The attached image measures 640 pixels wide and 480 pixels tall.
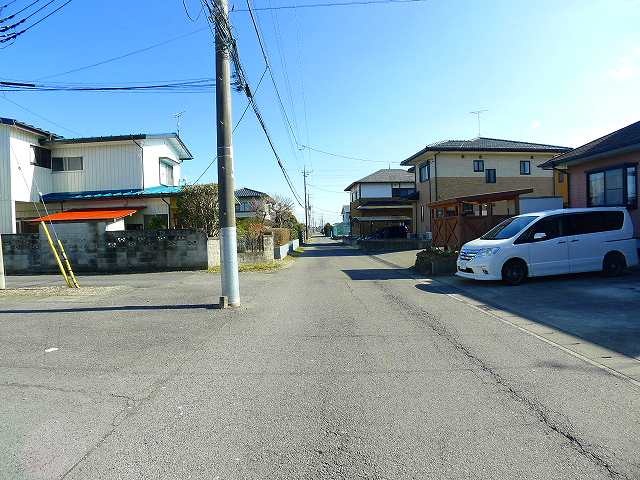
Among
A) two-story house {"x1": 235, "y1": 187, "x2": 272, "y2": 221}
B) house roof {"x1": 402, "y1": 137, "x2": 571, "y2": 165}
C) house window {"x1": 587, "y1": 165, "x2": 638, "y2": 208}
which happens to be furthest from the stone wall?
two-story house {"x1": 235, "y1": 187, "x2": 272, "y2": 221}

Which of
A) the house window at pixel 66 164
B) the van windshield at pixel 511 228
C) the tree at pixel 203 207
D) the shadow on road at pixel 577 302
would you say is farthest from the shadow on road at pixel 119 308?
the house window at pixel 66 164

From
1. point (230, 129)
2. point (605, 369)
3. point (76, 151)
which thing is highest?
point (76, 151)

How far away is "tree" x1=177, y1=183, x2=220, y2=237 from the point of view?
62.9 ft

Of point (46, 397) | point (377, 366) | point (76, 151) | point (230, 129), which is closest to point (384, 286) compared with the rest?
point (230, 129)

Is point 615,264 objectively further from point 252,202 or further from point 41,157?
point 252,202

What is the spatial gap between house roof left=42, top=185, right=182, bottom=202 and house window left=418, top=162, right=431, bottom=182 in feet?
60.6

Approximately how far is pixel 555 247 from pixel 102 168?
812 inches

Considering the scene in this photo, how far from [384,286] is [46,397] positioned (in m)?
9.49

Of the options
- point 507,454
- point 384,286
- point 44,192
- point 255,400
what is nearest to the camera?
point 507,454

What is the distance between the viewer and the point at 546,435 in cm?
349

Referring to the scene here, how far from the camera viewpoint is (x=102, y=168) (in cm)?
2277

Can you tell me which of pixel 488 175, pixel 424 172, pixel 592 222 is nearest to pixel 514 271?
pixel 592 222

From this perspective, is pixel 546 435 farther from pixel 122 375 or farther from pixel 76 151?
pixel 76 151

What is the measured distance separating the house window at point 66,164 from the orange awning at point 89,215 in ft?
9.25
